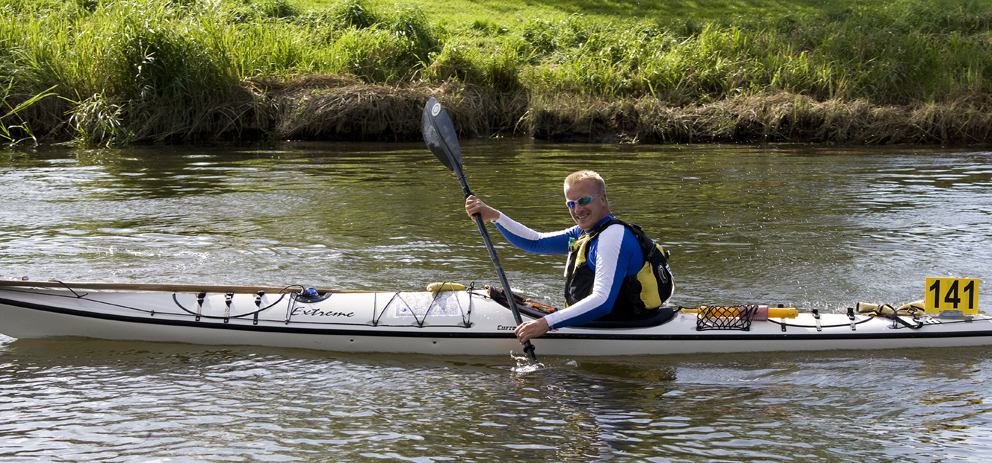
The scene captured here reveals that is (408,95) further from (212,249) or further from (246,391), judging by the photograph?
(246,391)

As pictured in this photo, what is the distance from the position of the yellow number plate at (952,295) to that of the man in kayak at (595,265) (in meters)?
1.36

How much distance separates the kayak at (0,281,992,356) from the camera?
466 centimetres

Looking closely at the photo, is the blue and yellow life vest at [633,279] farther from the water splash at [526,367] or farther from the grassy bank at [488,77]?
the grassy bank at [488,77]

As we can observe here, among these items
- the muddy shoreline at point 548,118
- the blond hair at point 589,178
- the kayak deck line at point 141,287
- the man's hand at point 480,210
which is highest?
the muddy shoreline at point 548,118

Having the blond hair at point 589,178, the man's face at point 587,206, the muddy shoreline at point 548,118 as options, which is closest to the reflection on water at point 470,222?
the muddy shoreline at point 548,118

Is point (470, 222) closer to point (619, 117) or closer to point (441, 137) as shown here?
point (441, 137)

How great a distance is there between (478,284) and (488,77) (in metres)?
9.33

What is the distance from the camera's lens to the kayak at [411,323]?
466 centimetres

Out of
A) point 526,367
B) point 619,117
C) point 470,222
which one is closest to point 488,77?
point 619,117

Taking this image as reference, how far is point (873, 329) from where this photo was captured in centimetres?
468

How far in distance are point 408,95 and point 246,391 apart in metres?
10.2

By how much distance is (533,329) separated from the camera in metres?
4.26

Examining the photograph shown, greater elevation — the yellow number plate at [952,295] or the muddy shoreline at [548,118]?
the muddy shoreline at [548,118]

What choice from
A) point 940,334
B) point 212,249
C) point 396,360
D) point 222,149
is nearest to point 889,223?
point 940,334
